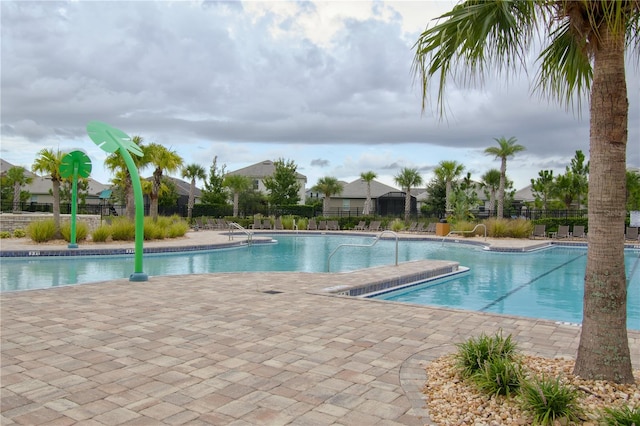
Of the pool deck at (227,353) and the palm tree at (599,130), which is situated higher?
the palm tree at (599,130)

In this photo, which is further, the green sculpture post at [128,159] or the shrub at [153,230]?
the shrub at [153,230]

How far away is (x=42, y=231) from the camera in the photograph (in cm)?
1600

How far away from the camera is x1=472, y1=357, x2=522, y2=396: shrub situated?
3.31 m

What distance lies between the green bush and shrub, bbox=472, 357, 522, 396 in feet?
52.3

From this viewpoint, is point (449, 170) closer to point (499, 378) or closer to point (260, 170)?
point (260, 170)

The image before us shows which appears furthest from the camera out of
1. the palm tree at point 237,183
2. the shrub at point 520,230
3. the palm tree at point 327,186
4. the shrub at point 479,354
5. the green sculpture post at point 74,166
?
the palm tree at point 327,186

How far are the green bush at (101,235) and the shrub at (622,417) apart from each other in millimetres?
→ 16804

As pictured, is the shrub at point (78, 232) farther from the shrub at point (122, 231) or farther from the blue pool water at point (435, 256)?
the blue pool water at point (435, 256)

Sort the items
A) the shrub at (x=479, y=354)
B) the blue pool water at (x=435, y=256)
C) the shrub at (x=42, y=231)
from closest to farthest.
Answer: the shrub at (x=479, y=354), the blue pool water at (x=435, y=256), the shrub at (x=42, y=231)

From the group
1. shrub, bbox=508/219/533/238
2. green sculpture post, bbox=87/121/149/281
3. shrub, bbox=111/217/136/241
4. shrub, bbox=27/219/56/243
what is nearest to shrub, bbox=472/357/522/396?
green sculpture post, bbox=87/121/149/281

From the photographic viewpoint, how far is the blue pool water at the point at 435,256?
30.6ft

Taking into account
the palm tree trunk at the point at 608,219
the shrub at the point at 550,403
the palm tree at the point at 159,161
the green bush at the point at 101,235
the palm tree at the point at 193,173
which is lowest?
the shrub at the point at 550,403

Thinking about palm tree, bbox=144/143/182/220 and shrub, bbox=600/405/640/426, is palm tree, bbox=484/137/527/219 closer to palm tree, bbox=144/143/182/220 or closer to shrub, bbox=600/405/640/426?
palm tree, bbox=144/143/182/220

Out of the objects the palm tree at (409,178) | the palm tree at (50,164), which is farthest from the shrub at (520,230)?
the palm tree at (50,164)
